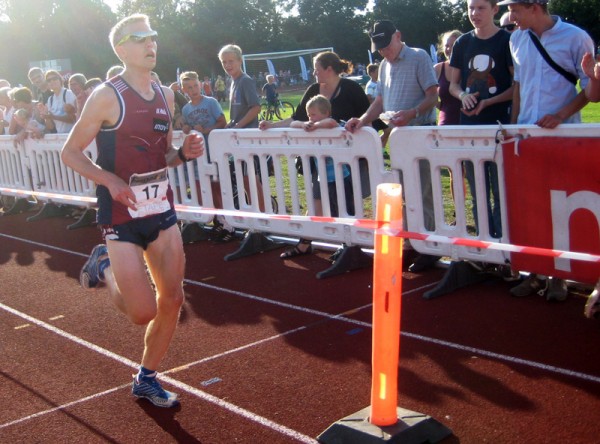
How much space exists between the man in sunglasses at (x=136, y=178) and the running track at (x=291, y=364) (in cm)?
49

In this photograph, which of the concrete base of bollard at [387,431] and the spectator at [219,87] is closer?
the concrete base of bollard at [387,431]

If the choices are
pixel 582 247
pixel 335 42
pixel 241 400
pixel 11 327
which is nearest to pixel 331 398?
pixel 241 400

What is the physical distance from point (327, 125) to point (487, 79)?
1.62m

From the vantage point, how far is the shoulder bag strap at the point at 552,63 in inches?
244

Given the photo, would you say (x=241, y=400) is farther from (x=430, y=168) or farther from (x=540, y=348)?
(x=430, y=168)

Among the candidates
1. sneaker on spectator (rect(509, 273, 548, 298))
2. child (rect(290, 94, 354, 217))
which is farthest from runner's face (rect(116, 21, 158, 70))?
sneaker on spectator (rect(509, 273, 548, 298))

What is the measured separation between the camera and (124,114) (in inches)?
178

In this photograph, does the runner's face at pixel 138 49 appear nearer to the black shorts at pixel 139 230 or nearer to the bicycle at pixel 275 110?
the black shorts at pixel 139 230

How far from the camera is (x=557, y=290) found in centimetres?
637

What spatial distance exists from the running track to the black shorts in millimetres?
1031

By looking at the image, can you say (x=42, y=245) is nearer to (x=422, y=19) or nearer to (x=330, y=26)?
(x=422, y=19)

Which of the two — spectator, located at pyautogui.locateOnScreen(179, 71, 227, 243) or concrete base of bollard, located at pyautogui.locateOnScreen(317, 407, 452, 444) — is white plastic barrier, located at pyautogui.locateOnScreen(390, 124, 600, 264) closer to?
concrete base of bollard, located at pyautogui.locateOnScreen(317, 407, 452, 444)

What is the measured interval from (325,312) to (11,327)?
2680 millimetres

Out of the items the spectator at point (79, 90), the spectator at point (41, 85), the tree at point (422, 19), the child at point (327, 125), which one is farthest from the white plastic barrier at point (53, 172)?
the tree at point (422, 19)
